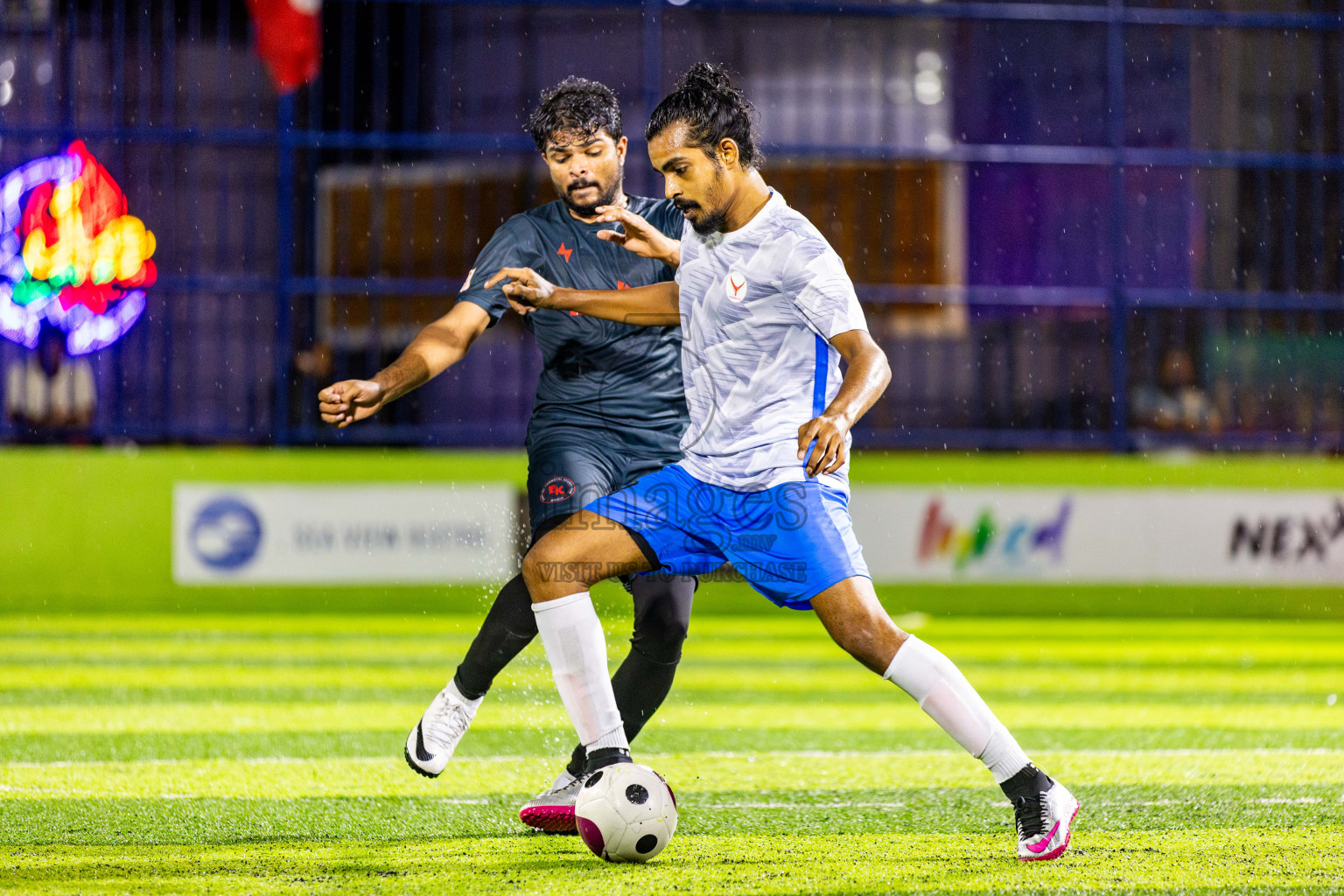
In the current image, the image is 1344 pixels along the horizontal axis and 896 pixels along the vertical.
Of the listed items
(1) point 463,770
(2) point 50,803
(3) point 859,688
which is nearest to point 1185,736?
(3) point 859,688

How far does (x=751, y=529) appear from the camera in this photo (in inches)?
144

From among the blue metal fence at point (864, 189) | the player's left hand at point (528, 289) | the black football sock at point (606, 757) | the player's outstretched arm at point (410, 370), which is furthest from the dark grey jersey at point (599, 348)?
the blue metal fence at point (864, 189)

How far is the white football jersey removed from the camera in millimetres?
3598

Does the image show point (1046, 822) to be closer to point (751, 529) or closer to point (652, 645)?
point (751, 529)

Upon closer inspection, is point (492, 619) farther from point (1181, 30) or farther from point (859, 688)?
point (1181, 30)

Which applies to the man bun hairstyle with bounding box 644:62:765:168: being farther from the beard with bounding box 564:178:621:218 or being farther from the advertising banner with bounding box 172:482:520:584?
the advertising banner with bounding box 172:482:520:584

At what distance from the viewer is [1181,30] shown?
11422mm

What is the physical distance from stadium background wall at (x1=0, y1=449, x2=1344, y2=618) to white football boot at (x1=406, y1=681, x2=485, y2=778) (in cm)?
609

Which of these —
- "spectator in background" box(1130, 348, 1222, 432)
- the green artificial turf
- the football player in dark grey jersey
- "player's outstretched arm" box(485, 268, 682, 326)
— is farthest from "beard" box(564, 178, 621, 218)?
"spectator in background" box(1130, 348, 1222, 432)

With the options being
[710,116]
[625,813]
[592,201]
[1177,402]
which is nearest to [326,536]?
[1177,402]

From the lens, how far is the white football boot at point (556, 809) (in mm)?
4098

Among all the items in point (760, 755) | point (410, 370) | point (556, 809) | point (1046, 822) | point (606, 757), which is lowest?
point (760, 755)

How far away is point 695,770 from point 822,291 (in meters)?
2.14

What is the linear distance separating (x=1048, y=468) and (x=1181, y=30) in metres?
3.36
